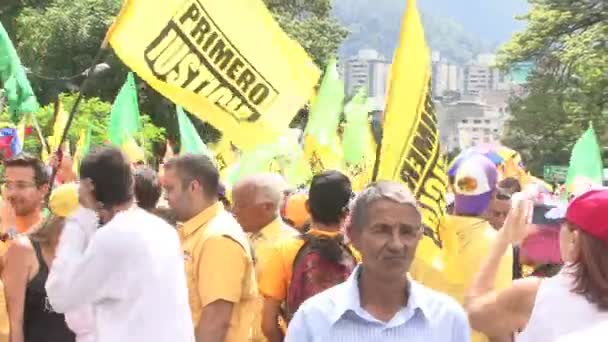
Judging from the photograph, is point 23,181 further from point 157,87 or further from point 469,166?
point 469,166

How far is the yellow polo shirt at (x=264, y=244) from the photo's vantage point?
5.07m

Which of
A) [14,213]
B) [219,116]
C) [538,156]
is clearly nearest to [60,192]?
[14,213]

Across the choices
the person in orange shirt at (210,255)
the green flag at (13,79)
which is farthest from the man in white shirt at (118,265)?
the green flag at (13,79)

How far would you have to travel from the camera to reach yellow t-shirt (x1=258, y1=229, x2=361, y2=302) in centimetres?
495

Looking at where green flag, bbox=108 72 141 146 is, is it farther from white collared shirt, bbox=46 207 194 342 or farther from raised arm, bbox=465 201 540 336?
raised arm, bbox=465 201 540 336

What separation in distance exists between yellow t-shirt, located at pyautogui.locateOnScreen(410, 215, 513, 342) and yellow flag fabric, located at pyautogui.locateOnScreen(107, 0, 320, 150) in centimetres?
172

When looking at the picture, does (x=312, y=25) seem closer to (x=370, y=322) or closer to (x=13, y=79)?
(x=13, y=79)

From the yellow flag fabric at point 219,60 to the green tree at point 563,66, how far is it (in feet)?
84.7

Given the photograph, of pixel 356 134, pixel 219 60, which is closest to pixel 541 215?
pixel 219 60

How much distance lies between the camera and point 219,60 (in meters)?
6.75

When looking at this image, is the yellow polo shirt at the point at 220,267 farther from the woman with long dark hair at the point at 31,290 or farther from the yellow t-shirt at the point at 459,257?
the yellow t-shirt at the point at 459,257

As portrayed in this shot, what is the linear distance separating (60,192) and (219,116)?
1.61 m

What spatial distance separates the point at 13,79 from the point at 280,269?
6.87 m

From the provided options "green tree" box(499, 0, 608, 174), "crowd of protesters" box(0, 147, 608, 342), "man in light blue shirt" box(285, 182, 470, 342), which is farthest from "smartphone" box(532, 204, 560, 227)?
Result: "green tree" box(499, 0, 608, 174)
